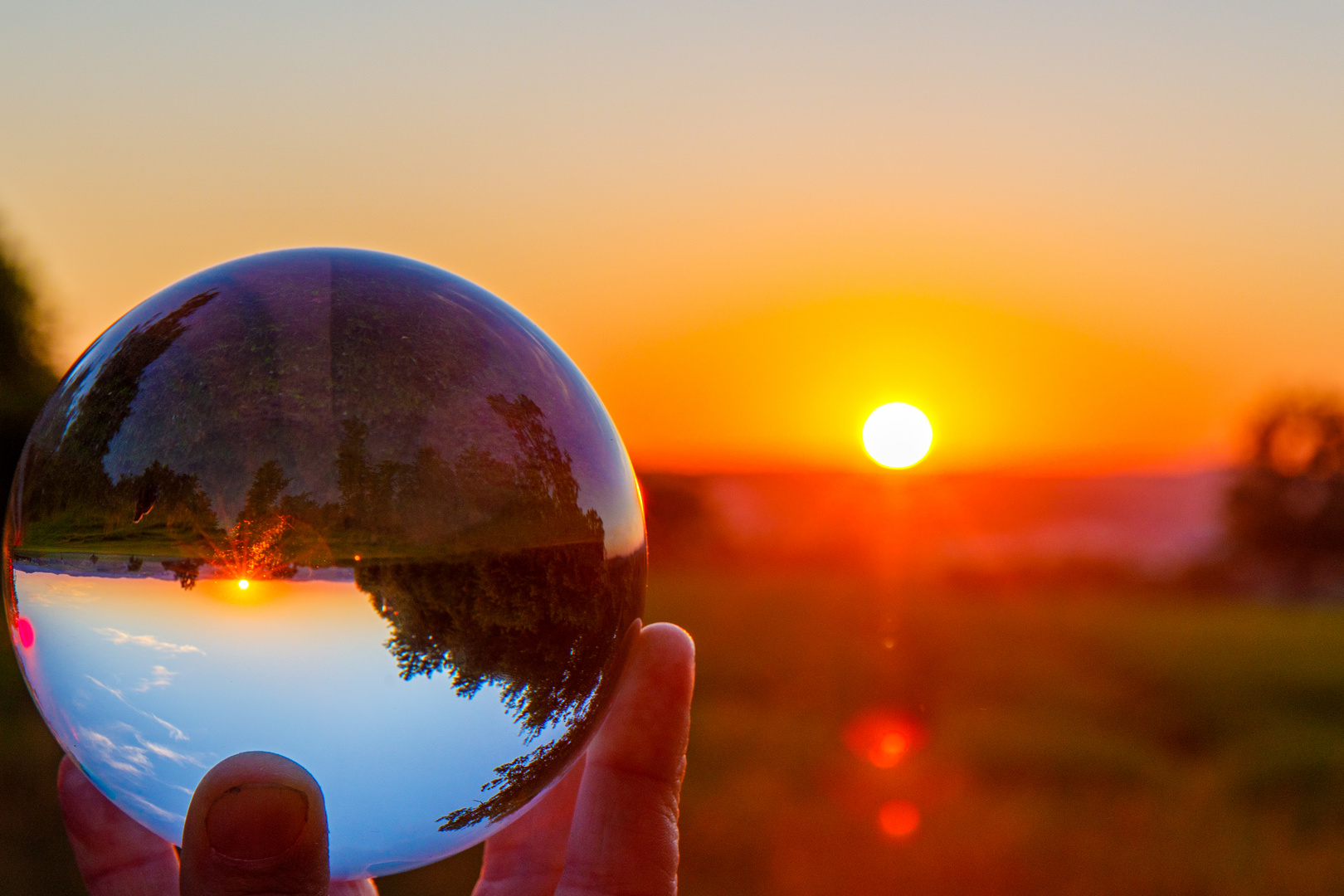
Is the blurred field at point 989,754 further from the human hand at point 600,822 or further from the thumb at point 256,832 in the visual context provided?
the thumb at point 256,832

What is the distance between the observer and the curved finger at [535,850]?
3.71 m

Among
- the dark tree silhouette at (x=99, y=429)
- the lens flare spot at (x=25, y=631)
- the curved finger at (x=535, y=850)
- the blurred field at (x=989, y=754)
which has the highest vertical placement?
the dark tree silhouette at (x=99, y=429)

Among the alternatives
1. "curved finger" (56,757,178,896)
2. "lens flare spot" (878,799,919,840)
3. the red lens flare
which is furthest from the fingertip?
the red lens flare

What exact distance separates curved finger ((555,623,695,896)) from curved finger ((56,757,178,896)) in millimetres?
1565

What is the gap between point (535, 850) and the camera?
3.76m

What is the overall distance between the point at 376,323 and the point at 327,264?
36cm

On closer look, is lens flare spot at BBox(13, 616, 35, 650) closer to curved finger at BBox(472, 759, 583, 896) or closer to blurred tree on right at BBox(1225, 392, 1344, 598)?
curved finger at BBox(472, 759, 583, 896)

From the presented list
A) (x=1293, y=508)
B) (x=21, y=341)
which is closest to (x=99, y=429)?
(x=21, y=341)

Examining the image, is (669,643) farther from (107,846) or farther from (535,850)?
(107,846)

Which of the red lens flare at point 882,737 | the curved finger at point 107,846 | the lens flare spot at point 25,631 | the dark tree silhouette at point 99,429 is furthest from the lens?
the red lens flare at point 882,737

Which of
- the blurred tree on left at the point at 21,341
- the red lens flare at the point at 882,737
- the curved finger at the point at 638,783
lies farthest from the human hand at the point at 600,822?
the blurred tree on left at the point at 21,341

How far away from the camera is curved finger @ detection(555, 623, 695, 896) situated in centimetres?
313

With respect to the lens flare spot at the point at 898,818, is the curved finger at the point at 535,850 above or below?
above

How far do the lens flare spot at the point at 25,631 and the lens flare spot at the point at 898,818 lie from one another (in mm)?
10164
